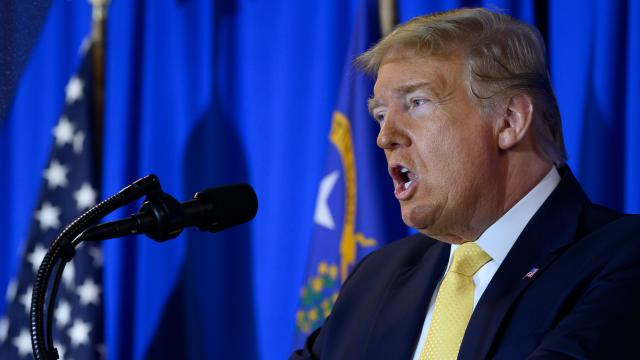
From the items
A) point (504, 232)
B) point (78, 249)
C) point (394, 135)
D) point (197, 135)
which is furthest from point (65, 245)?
point (78, 249)

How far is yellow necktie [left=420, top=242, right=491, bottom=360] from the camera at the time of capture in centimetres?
168

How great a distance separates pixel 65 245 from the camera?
1198mm

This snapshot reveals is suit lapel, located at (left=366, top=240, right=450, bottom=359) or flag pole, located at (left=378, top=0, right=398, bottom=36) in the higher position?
flag pole, located at (left=378, top=0, right=398, bottom=36)

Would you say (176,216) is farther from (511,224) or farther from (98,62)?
(98,62)

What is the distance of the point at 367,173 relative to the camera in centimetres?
299

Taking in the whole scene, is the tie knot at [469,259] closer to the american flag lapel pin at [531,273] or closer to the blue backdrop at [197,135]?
the american flag lapel pin at [531,273]

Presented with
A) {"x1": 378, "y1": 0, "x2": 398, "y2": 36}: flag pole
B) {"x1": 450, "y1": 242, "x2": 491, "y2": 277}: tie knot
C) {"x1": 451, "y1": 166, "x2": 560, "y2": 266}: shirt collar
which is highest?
{"x1": 378, "y1": 0, "x2": 398, "y2": 36}: flag pole

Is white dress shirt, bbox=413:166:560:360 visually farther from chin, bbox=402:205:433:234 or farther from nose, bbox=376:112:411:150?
nose, bbox=376:112:411:150

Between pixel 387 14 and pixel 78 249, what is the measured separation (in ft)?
5.55

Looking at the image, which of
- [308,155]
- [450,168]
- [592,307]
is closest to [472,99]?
[450,168]

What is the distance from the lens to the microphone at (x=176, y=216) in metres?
1.22

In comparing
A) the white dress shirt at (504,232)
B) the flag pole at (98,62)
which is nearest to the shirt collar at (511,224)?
the white dress shirt at (504,232)

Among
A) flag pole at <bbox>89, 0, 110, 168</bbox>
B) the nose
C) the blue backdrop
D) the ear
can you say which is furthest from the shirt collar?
flag pole at <bbox>89, 0, 110, 168</bbox>

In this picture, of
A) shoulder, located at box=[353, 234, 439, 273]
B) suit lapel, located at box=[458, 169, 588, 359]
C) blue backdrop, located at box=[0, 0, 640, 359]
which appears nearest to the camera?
suit lapel, located at box=[458, 169, 588, 359]
